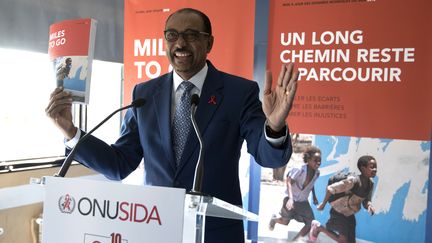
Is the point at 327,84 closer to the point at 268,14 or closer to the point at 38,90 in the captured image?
the point at 268,14

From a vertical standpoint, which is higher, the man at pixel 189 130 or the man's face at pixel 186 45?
the man's face at pixel 186 45

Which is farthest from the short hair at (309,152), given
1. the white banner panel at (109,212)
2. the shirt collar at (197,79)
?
the white banner panel at (109,212)

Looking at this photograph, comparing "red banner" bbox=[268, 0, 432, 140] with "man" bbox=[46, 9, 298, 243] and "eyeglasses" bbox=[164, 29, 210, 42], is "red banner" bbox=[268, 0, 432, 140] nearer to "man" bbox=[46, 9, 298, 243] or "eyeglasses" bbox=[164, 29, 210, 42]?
"man" bbox=[46, 9, 298, 243]

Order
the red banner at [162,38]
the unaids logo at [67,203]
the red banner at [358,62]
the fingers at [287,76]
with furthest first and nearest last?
the red banner at [162,38] → the red banner at [358,62] → the fingers at [287,76] → the unaids logo at [67,203]

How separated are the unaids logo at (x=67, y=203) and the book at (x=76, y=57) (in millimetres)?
628

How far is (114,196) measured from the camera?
37.1 inches

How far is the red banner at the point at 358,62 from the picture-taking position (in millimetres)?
2346

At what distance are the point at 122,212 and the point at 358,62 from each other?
197 centimetres

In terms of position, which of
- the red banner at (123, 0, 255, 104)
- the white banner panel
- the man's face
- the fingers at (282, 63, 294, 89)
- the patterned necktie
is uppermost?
the red banner at (123, 0, 255, 104)

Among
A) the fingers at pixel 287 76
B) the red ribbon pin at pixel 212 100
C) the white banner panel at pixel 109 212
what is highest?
the fingers at pixel 287 76

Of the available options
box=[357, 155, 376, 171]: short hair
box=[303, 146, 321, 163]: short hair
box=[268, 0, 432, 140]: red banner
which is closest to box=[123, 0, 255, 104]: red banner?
box=[268, 0, 432, 140]: red banner

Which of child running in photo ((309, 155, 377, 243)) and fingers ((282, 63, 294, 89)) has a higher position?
fingers ((282, 63, 294, 89))

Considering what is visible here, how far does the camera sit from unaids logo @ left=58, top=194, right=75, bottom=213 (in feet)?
3.24

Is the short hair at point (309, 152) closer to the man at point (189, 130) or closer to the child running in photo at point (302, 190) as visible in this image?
the child running in photo at point (302, 190)
